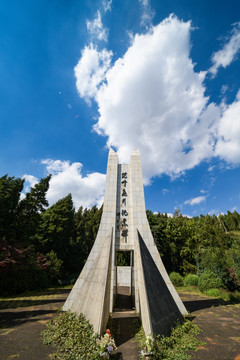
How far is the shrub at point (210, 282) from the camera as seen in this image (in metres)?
14.9

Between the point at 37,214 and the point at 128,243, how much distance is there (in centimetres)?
1326

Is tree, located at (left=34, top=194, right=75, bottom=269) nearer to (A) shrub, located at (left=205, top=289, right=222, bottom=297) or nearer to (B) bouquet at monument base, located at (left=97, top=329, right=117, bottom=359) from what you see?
(A) shrub, located at (left=205, top=289, right=222, bottom=297)

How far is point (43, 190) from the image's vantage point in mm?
20109

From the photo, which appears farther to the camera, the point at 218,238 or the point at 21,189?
the point at 218,238

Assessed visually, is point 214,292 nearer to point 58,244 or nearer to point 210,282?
point 210,282

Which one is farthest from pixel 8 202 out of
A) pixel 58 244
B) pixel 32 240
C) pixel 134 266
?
pixel 134 266

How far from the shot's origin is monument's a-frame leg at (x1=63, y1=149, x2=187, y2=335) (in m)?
5.93

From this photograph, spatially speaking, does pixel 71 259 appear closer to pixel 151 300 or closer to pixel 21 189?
pixel 21 189

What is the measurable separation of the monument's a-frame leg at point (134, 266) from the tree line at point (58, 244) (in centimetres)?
915

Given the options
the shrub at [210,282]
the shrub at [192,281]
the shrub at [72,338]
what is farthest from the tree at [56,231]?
the shrub at [210,282]

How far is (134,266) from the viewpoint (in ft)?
28.6

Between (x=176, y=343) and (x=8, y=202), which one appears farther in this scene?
(x=8, y=202)

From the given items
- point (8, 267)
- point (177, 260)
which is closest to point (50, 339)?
point (8, 267)

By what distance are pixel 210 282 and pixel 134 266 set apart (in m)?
10.8
